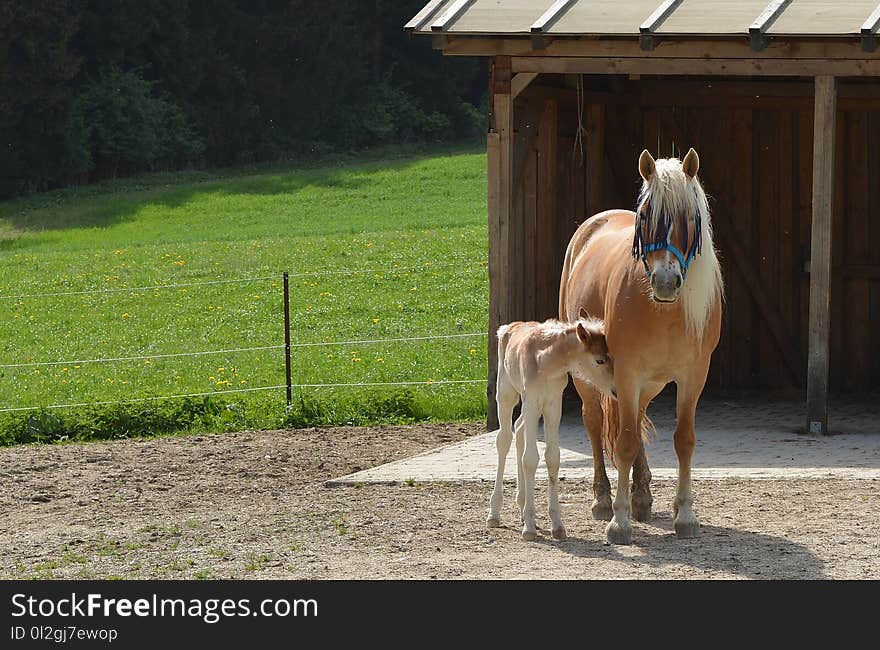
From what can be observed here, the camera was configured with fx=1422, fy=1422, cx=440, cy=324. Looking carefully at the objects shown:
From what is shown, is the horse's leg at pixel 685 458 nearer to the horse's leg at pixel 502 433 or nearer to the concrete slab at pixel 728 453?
the horse's leg at pixel 502 433

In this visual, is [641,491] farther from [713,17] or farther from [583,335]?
[713,17]

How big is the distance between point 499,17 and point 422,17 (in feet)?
1.93

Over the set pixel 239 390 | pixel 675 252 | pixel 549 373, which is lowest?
pixel 239 390

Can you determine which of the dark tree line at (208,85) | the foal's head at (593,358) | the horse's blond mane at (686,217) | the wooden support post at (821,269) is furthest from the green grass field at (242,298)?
the horse's blond mane at (686,217)

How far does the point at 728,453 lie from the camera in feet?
32.1

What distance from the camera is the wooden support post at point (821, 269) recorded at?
10422mm

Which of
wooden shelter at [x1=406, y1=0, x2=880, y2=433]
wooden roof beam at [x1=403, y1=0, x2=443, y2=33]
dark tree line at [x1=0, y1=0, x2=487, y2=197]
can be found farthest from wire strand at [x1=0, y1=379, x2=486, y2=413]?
dark tree line at [x1=0, y1=0, x2=487, y2=197]

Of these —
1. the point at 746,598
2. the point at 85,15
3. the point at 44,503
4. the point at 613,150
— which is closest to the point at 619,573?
the point at 746,598

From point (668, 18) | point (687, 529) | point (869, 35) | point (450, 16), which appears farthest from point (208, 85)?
point (687, 529)

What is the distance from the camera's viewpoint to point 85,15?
135ft

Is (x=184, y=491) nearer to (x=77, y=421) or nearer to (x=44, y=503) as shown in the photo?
(x=44, y=503)

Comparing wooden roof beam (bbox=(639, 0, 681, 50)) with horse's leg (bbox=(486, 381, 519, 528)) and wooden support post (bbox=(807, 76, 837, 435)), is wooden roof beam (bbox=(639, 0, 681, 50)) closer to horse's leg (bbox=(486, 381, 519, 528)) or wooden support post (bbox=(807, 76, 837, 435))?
wooden support post (bbox=(807, 76, 837, 435))

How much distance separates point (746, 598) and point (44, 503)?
474 centimetres

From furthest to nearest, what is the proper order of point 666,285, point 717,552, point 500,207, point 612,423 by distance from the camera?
point 500,207 → point 612,423 → point 717,552 → point 666,285
